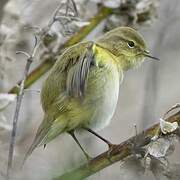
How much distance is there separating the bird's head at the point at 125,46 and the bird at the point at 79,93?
0.25m

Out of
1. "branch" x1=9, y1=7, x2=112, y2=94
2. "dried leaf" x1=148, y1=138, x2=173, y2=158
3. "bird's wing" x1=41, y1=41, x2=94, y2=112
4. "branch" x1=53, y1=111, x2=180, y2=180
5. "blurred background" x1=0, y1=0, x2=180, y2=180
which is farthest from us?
"branch" x1=9, y1=7, x2=112, y2=94

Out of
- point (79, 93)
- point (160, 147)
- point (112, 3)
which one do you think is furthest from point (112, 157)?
point (112, 3)

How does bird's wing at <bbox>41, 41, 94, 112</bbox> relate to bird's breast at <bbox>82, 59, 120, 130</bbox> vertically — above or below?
above

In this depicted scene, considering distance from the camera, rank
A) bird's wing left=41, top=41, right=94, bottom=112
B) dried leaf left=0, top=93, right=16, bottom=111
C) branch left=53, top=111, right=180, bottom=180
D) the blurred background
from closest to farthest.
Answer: branch left=53, top=111, right=180, bottom=180 → the blurred background → bird's wing left=41, top=41, right=94, bottom=112 → dried leaf left=0, top=93, right=16, bottom=111

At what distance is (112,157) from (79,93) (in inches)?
22.8

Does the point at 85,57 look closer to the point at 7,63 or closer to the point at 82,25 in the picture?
the point at 82,25

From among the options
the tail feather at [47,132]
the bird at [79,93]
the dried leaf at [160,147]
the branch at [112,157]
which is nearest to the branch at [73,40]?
the bird at [79,93]

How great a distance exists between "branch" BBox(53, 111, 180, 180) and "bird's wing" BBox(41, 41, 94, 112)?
1.63 ft

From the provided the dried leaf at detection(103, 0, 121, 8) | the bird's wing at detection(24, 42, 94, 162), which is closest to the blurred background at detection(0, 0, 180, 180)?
the dried leaf at detection(103, 0, 121, 8)

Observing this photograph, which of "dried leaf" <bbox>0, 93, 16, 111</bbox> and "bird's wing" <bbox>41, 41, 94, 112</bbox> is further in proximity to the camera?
"dried leaf" <bbox>0, 93, 16, 111</bbox>

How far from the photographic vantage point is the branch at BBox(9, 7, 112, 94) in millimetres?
3418

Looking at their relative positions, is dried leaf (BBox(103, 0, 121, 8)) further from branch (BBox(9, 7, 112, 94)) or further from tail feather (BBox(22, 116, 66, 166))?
tail feather (BBox(22, 116, 66, 166))

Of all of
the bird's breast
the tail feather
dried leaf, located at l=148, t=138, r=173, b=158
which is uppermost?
dried leaf, located at l=148, t=138, r=173, b=158

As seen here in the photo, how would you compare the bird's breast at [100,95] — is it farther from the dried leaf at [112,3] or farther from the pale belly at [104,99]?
the dried leaf at [112,3]
